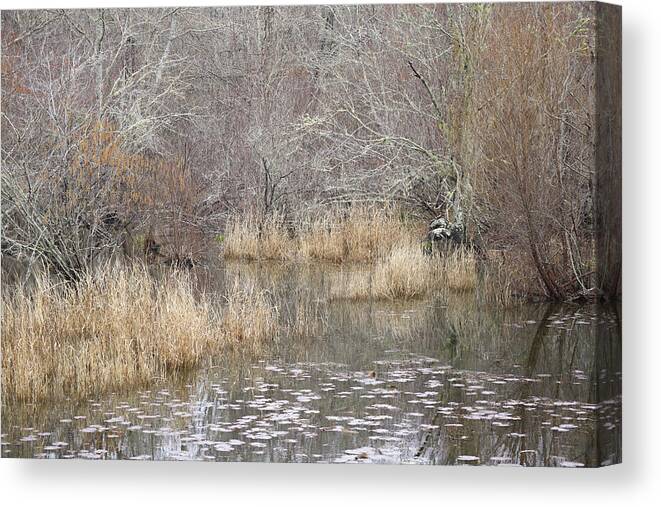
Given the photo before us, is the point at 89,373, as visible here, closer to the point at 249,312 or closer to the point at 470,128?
the point at 249,312

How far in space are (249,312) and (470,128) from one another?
1.83m

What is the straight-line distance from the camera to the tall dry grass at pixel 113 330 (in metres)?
8.40

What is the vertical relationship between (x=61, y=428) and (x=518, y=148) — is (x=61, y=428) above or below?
below

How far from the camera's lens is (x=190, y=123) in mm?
8344

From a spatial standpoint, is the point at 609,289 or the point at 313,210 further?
the point at 313,210

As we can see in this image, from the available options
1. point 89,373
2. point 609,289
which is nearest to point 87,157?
point 89,373

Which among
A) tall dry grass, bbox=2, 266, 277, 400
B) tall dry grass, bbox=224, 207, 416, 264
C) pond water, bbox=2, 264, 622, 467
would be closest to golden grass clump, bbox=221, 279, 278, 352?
tall dry grass, bbox=2, 266, 277, 400

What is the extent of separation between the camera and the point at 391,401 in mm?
7992

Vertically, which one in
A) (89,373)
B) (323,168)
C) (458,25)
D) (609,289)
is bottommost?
(89,373)

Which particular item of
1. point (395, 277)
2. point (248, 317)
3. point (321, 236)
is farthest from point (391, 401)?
point (321, 236)

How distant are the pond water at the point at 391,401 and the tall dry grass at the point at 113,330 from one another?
14 centimetres

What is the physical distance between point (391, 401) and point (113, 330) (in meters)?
1.92

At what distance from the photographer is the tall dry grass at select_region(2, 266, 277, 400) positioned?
8.40m

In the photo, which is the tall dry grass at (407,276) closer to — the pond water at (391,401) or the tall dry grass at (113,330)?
the pond water at (391,401)
